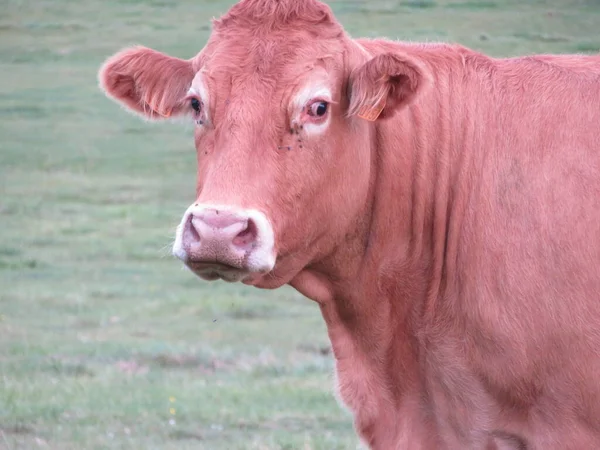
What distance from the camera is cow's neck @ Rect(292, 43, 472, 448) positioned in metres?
5.50

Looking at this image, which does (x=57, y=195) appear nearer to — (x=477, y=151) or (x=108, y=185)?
(x=108, y=185)

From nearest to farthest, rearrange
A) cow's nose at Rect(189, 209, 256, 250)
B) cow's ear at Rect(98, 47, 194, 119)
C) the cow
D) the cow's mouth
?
cow's nose at Rect(189, 209, 256, 250) → the cow's mouth → the cow → cow's ear at Rect(98, 47, 194, 119)

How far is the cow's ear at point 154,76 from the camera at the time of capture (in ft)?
18.6

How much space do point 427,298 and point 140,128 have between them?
13.3 metres

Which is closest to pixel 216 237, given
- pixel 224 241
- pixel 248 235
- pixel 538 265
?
pixel 224 241

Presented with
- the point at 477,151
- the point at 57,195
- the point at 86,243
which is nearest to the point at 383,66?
the point at 477,151

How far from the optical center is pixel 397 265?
18.3 feet

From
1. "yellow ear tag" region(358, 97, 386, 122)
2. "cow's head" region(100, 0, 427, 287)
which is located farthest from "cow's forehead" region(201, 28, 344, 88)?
"yellow ear tag" region(358, 97, 386, 122)

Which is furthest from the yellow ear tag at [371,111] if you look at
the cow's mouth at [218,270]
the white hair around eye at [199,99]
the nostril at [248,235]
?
the cow's mouth at [218,270]

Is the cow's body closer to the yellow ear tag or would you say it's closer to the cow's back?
the cow's back

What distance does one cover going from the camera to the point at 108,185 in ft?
52.4

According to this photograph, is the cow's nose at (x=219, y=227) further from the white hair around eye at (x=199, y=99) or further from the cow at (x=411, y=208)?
the white hair around eye at (x=199, y=99)

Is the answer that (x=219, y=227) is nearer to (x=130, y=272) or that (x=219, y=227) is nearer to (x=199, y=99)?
(x=199, y=99)

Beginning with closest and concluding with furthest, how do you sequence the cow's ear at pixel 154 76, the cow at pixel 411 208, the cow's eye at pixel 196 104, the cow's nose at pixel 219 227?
the cow's nose at pixel 219 227 < the cow at pixel 411 208 < the cow's eye at pixel 196 104 < the cow's ear at pixel 154 76
